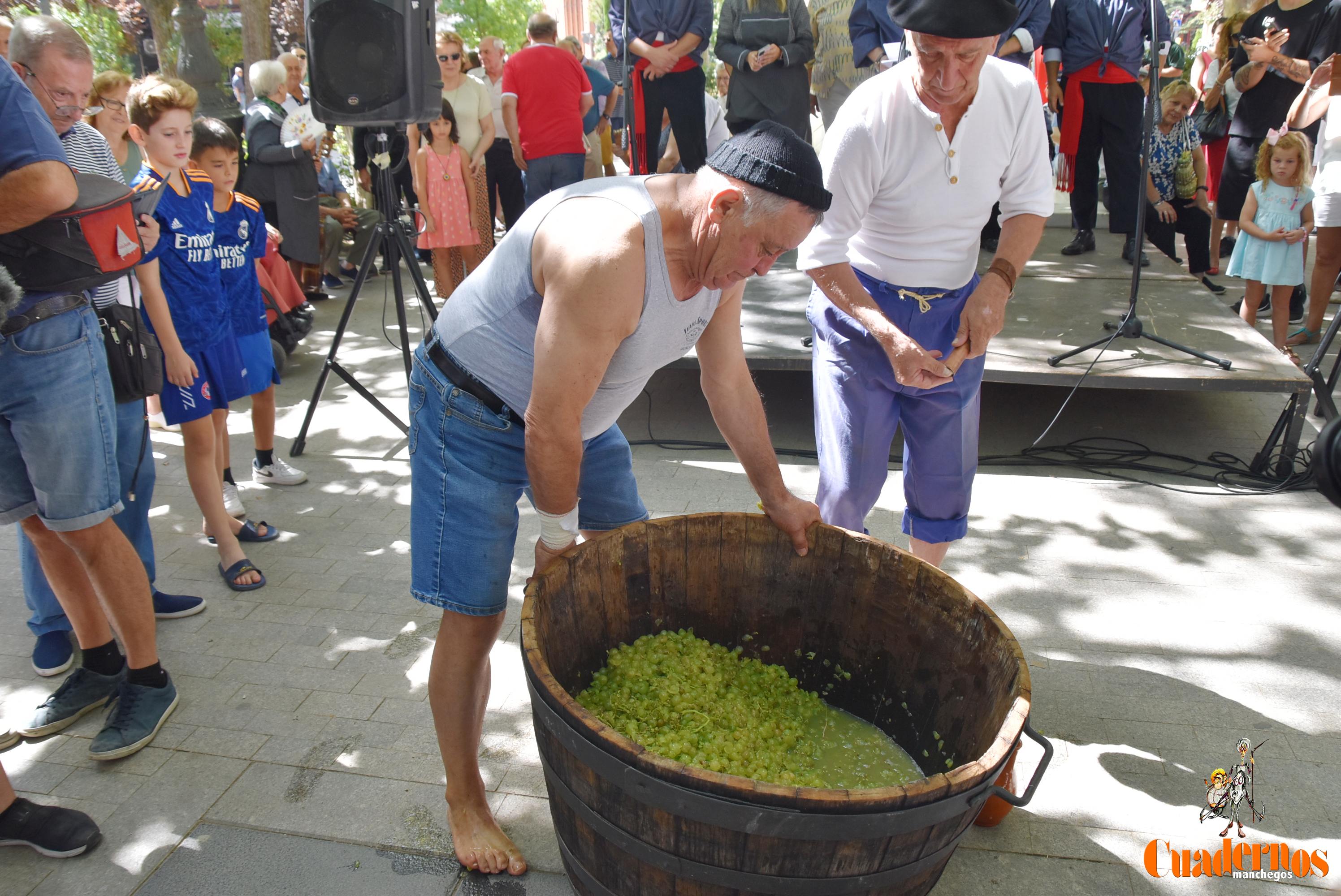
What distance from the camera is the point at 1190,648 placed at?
3.18 metres

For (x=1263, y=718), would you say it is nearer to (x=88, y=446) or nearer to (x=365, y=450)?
(x=88, y=446)

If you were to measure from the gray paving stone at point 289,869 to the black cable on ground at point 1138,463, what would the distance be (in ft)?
9.59

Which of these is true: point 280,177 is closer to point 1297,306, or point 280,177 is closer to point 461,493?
point 461,493

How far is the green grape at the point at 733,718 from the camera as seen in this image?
6.93 feet

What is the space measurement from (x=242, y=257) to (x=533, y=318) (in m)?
2.49

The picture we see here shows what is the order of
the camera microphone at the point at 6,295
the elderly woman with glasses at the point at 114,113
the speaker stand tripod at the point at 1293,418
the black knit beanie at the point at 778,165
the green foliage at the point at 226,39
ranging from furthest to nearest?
the green foliage at the point at 226,39
the speaker stand tripod at the point at 1293,418
the elderly woman with glasses at the point at 114,113
the camera microphone at the point at 6,295
the black knit beanie at the point at 778,165

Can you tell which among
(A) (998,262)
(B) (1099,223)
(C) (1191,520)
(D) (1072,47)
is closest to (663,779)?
(A) (998,262)

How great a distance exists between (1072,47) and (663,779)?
6.70m

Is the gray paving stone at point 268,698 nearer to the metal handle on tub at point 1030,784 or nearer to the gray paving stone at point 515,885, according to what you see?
the gray paving stone at point 515,885

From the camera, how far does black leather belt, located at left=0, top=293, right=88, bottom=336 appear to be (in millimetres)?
2363

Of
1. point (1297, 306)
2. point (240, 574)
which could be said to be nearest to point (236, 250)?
point (240, 574)

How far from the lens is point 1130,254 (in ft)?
22.9

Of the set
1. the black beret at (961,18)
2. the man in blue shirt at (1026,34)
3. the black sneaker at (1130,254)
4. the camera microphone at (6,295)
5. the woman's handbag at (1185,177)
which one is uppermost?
the man in blue shirt at (1026,34)

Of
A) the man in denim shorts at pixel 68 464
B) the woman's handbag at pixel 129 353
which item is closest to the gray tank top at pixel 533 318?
the man in denim shorts at pixel 68 464
